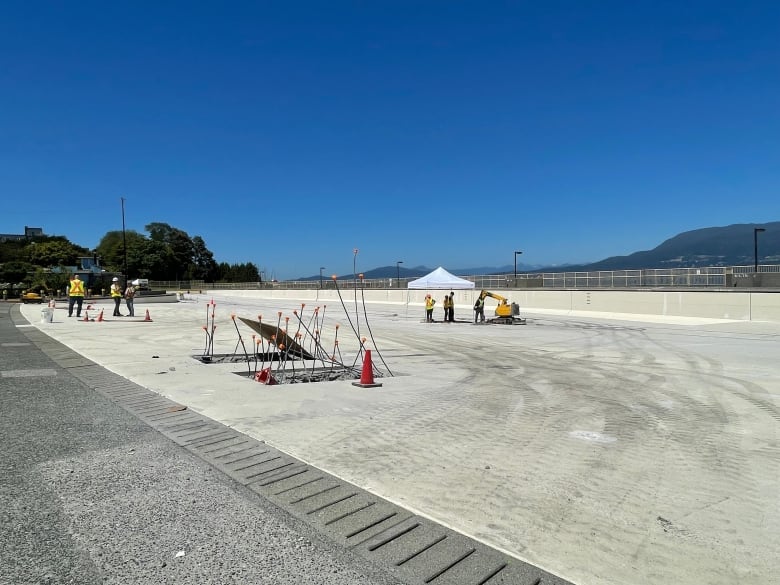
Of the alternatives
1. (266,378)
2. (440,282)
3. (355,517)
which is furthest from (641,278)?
(355,517)

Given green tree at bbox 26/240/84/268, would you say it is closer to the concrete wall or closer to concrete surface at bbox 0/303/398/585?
the concrete wall

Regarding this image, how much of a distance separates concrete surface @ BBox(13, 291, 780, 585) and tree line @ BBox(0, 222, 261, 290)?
71869 millimetres

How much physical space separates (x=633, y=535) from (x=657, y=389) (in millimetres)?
6619

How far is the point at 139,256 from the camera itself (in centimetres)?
13525

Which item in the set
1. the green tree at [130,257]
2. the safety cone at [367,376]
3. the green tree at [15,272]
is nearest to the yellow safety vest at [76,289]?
the safety cone at [367,376]

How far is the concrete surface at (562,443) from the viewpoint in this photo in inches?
160

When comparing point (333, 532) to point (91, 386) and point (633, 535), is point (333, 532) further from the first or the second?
point (91, 386)

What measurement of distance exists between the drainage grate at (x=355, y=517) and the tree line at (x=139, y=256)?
244 ft

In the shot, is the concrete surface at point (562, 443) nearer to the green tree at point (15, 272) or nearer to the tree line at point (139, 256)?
the green tree at point (15, 272)

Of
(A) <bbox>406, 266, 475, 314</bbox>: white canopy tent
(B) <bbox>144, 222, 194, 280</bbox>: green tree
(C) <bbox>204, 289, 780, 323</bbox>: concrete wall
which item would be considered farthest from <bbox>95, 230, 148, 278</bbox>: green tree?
(A) <bbox>406, 266, 475, 314</bbox>: white canopy tent

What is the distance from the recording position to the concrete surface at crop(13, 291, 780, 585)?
13.4ft

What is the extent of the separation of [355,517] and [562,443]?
308cm

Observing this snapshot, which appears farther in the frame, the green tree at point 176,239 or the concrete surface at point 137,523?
the green tree at point 176,239

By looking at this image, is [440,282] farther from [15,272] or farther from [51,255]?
[51,255]
